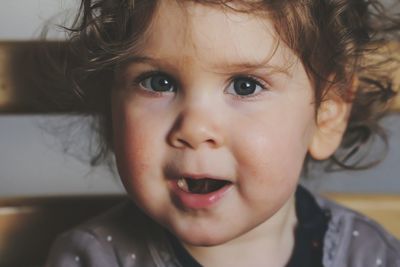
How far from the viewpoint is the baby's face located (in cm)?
81

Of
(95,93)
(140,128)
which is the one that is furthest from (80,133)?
(140,128)

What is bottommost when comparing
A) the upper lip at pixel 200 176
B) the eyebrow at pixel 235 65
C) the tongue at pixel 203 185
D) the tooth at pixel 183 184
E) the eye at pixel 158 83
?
the tongue at pixel 203 185

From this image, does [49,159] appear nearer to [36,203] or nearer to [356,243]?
[36,203]

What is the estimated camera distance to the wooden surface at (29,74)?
1008 millimetres

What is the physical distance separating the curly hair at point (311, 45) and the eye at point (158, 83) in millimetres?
33

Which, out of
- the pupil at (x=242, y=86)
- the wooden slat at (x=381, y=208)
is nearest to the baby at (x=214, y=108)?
the pupil at (x=242, y=86)

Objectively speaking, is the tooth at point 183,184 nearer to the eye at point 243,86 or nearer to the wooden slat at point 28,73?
the eye at point 243,86

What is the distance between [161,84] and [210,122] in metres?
0.07

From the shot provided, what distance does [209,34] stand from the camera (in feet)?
2.63

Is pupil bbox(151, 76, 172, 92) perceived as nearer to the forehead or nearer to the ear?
the forehead

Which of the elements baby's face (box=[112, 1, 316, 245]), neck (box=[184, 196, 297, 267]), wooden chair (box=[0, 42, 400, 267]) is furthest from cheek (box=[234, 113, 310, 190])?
wooden chair (box=[0, 42, 400, 267])

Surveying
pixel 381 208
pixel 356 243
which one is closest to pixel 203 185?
pixel 356 243

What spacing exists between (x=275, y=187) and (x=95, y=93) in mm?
273

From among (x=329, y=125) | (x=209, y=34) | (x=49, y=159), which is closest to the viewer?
(x=209, y=34)
